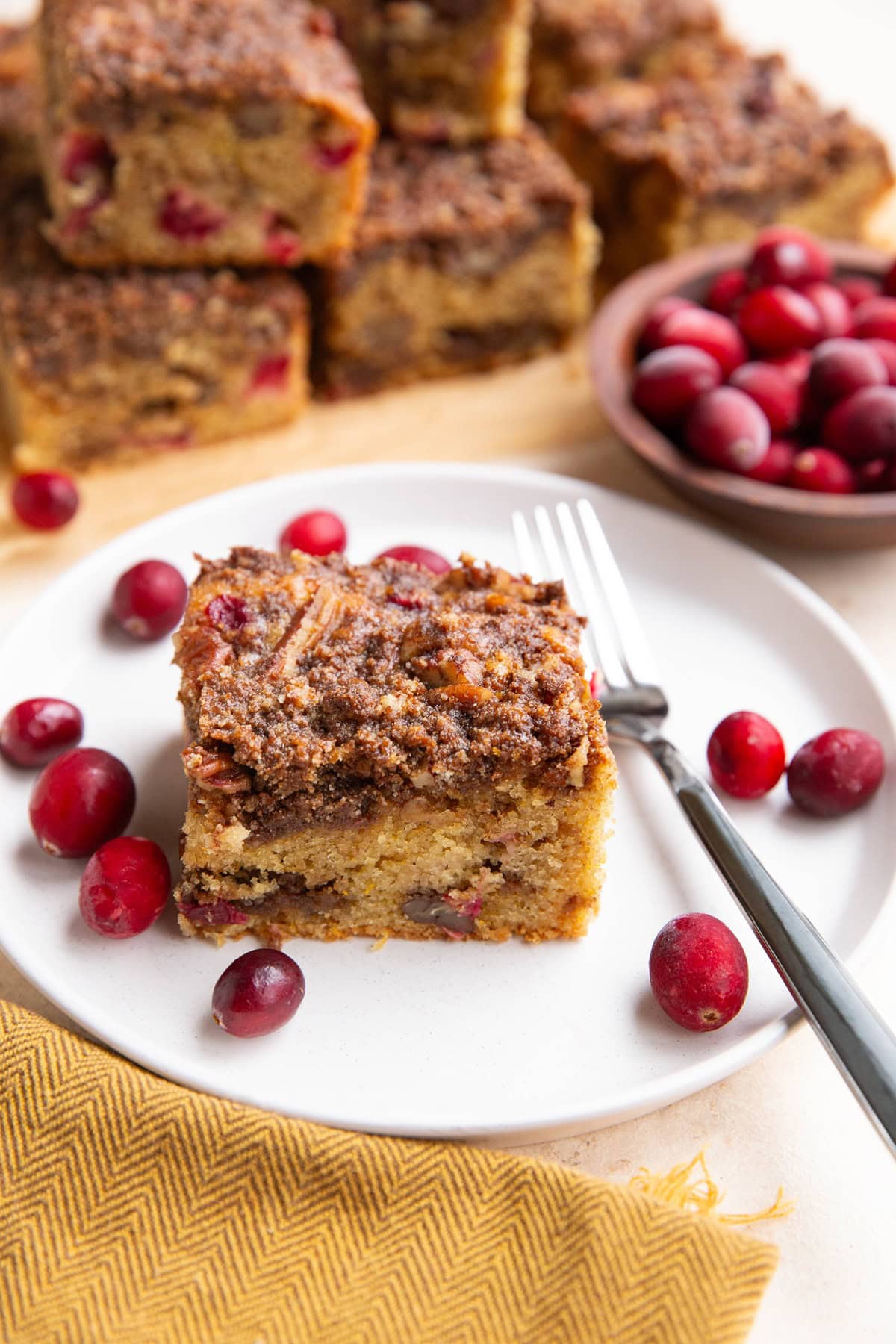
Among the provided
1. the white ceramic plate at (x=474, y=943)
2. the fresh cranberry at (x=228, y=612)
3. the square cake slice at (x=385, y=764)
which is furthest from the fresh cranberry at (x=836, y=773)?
the fresh cranberry at (x=228, y=612)

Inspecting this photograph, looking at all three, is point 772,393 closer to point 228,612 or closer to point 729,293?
point 729,293

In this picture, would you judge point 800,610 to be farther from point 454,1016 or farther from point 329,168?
point 329,168

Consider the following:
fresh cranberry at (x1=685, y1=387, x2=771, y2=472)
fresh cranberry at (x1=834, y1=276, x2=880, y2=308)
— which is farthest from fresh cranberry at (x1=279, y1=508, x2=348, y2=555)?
fresh cranberry at (x1=834, y1=276, x2=880, y2=308)

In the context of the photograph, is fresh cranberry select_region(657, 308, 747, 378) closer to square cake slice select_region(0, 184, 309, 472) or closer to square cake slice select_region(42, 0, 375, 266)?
square cake slice select_region(42, 0, 375, 266)

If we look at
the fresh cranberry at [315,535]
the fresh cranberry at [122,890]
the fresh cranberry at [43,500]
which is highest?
the fresh cranberry at [315,535]

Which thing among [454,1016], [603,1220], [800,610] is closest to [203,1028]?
[454,1016]

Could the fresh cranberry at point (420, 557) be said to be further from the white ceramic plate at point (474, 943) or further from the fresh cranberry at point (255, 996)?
the fresh cranberry at point (255, 996)
